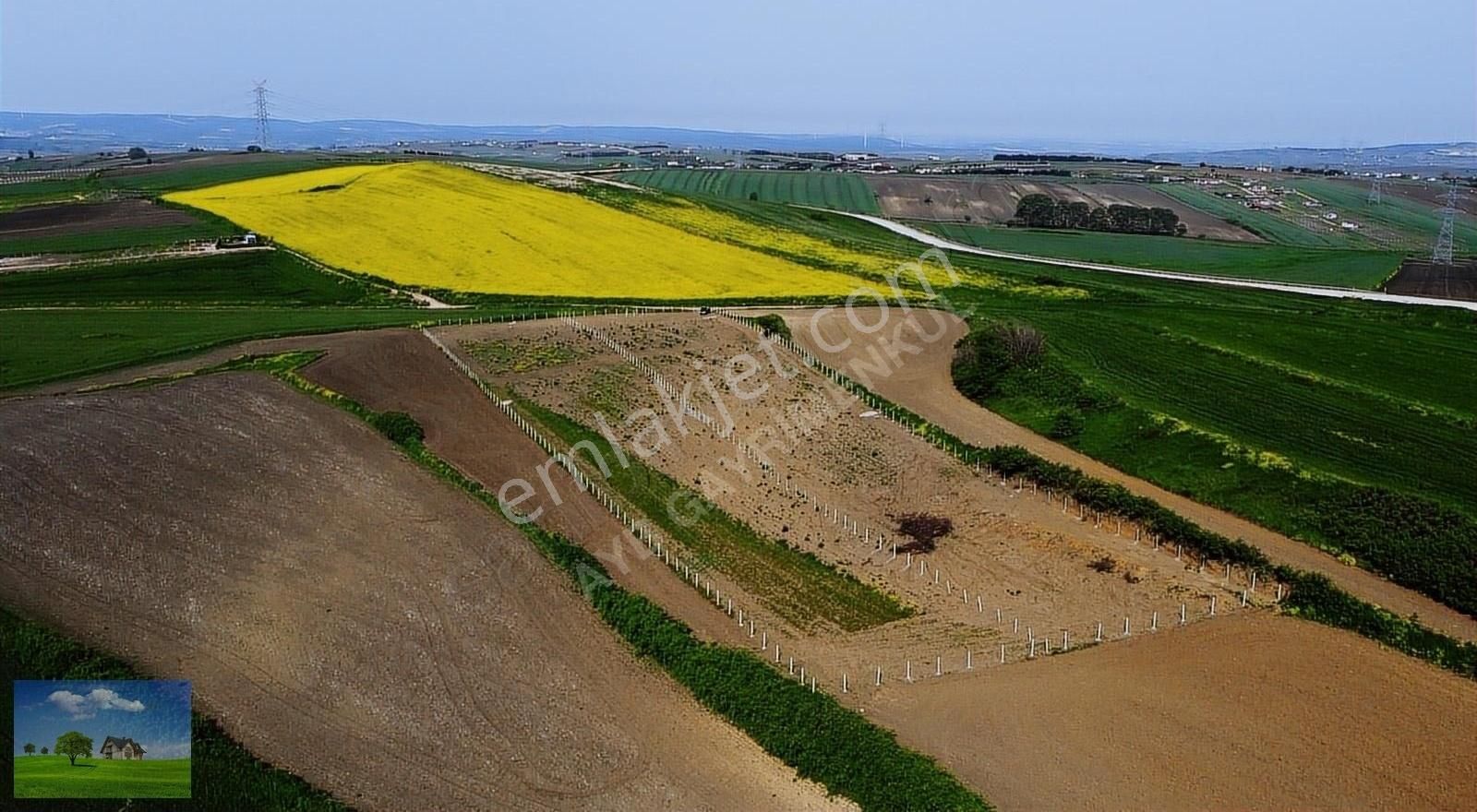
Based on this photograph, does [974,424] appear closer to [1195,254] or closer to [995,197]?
[1195,254]

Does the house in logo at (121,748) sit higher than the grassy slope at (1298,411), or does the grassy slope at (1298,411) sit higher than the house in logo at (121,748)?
the grassy slope at (1298,411)

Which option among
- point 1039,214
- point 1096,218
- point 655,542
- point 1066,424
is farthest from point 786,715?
point 1096,218

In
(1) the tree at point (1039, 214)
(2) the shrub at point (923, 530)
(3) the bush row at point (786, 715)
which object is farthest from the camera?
(1) the tree at point (1039, 214)

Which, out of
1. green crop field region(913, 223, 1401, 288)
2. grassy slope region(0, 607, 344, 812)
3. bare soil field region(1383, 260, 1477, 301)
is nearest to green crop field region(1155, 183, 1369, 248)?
green crop field region(913, 223, 1401, 288)

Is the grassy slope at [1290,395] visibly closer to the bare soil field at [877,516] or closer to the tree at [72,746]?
the bare soil field at [877,516]

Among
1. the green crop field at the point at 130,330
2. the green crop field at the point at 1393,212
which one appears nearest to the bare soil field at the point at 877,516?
the green crop field at the point at 130,330
